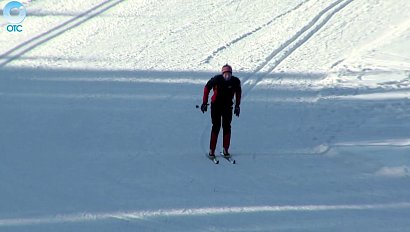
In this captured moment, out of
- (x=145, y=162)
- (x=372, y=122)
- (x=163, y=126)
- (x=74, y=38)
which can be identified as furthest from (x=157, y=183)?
(x=74, y=38)

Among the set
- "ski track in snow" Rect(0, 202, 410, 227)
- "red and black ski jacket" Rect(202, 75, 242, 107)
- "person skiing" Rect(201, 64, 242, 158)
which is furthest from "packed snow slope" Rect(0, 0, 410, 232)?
"red and black ski jacket" Rect(202, 75, 242, 107)

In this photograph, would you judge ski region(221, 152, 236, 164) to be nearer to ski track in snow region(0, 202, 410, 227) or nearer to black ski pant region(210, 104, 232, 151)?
black ski pant region(210, 104, 232, 151)

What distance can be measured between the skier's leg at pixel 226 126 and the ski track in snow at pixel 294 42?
3.92 metres

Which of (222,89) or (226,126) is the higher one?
(222,89)

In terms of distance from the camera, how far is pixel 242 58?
19.0 meters

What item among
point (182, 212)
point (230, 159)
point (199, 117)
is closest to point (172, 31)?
point (199, 117)

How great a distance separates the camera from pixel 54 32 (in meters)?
20.7

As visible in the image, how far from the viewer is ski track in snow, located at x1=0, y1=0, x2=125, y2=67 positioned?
62.2ft

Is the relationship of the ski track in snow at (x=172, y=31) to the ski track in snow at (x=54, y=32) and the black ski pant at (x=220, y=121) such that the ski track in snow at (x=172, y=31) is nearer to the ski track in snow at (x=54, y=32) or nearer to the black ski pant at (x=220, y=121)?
the ski track in snow at (x=54, y=32)

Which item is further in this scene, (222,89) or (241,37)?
(241,37)

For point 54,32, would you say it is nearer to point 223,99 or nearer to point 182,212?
point 223,99

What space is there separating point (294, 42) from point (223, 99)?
808 cm

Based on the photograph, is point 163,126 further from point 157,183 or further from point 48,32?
point 48,32

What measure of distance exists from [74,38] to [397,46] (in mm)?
8696
